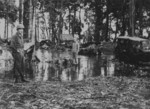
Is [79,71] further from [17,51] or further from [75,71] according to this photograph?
[17,51]

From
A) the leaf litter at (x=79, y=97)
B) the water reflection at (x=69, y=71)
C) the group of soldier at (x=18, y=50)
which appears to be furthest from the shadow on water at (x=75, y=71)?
the leaf litter at (x=79, y=97)

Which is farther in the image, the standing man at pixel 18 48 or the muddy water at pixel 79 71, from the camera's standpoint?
the muddy water at pixel 79 71

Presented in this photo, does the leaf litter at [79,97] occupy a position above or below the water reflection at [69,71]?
above

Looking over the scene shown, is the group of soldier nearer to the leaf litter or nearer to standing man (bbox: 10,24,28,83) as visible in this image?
standing man (bbox: 10,24,28,83)

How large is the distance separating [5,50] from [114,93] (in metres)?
22.1

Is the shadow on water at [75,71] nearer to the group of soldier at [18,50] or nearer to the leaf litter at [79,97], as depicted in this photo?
the group of soldier at [18,50]

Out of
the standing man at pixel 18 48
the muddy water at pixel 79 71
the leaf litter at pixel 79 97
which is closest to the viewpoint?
the leaf litter at pixel 79 97

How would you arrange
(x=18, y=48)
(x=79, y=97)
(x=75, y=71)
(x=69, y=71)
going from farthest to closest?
1. (x=75, y=71)
2. (x=69, y=71)
3. (x=18, y=48)
4. (x=79, y=97)

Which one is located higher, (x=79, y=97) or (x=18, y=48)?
(x=18, y=48)

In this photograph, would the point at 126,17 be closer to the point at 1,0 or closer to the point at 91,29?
the point at 91,29

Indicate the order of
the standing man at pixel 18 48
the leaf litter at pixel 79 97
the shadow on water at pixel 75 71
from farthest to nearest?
the shadow on water at pixel 75 71 < the standing man at pixel 18 48 < the leaf litter at pixel 79 97

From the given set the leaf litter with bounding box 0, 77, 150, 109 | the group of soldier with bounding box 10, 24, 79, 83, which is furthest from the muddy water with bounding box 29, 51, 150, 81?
the leaf litter with bounding box 0, 77, 150, 109

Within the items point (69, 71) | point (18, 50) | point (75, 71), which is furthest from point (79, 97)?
point (75, 71)

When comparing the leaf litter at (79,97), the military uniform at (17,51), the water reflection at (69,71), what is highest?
the military uniform at (17,51)
